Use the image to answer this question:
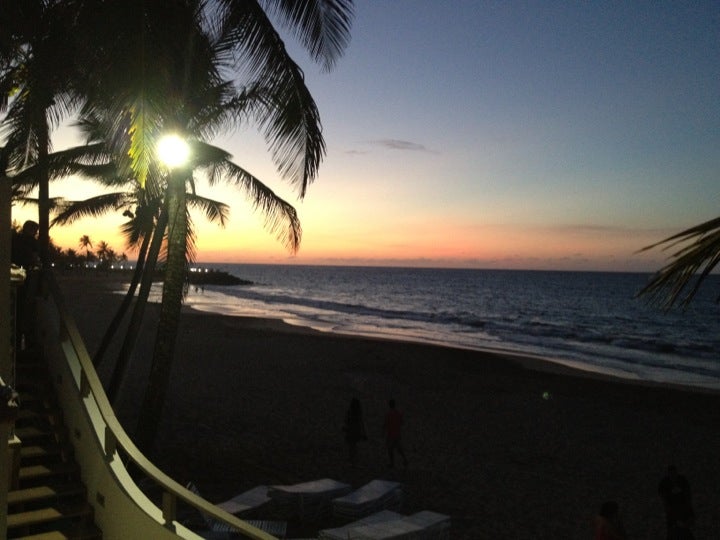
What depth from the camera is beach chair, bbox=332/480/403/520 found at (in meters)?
8.66

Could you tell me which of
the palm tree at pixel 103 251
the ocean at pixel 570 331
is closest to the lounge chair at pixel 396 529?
the ocean at pixel 570 331

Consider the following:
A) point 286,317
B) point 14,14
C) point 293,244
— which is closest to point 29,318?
point 14,14

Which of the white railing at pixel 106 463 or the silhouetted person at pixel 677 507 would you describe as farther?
the silhouetted person at pixel 677 507

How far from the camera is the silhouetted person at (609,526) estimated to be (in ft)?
22.6

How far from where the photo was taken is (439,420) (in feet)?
57.2

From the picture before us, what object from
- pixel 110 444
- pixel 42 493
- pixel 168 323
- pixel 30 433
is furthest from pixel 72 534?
pixel 168 323

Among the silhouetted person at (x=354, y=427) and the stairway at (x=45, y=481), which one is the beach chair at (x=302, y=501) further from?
the stairway at (x=45, y=481)

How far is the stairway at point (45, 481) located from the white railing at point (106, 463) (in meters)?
0.11

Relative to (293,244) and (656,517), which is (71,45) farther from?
(656,517)

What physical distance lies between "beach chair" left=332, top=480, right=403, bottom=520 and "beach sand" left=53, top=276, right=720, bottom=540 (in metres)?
0.91

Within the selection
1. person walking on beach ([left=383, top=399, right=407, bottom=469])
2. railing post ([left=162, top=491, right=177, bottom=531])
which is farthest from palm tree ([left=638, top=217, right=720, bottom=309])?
person walking on beach ([left=383, top=399, right=407, bottom=469])

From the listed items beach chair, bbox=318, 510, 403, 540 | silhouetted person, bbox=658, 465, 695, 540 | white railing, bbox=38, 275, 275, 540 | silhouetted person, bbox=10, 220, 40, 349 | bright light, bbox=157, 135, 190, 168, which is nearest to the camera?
white railing, bbox=38, 275, 275, 540

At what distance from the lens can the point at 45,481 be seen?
227 inches

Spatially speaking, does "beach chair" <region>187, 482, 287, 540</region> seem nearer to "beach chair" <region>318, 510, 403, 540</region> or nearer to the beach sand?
"beach chair" <region>318, 510, 403, 540</region>
